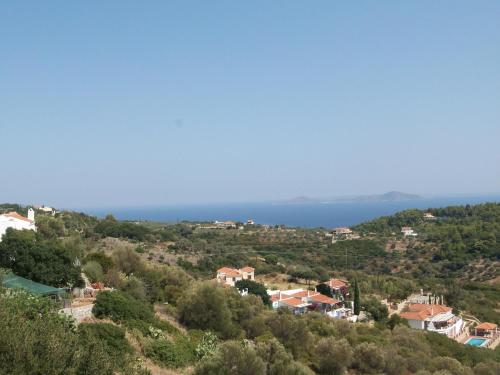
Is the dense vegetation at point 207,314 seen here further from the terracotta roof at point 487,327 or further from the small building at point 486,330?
the small building at point 486,330

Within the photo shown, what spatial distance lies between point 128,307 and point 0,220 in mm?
11094

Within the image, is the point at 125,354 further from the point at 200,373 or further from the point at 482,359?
the point at 482,359

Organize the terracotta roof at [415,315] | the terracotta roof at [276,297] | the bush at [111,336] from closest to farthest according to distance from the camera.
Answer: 1. the bush at [111,336]
2. the terracotta roof at [415,315]
3. the terracotta roof at [276,297]

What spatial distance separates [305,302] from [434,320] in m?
8.32

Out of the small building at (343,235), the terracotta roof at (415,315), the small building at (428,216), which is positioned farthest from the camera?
the small building at (428,216)

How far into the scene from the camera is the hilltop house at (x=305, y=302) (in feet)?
108

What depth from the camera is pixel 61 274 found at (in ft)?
62.6

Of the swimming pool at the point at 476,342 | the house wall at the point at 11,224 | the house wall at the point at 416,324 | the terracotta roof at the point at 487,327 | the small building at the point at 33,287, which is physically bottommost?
the swimming pool at the point at 476,342

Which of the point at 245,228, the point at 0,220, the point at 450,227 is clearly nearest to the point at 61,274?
the point at 0,220

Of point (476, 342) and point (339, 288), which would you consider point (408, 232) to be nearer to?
point (339, 288)

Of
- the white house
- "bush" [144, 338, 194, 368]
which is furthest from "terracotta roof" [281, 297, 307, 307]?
"bush" [144, 338, 194, 368]

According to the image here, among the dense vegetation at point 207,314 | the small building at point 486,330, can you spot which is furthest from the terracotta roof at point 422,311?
the small building at point 486,330

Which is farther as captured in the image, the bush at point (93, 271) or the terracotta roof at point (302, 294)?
the terracotta roof at point (302, 294)

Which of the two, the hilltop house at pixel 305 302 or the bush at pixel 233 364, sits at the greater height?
the bush at pixel 233 364
